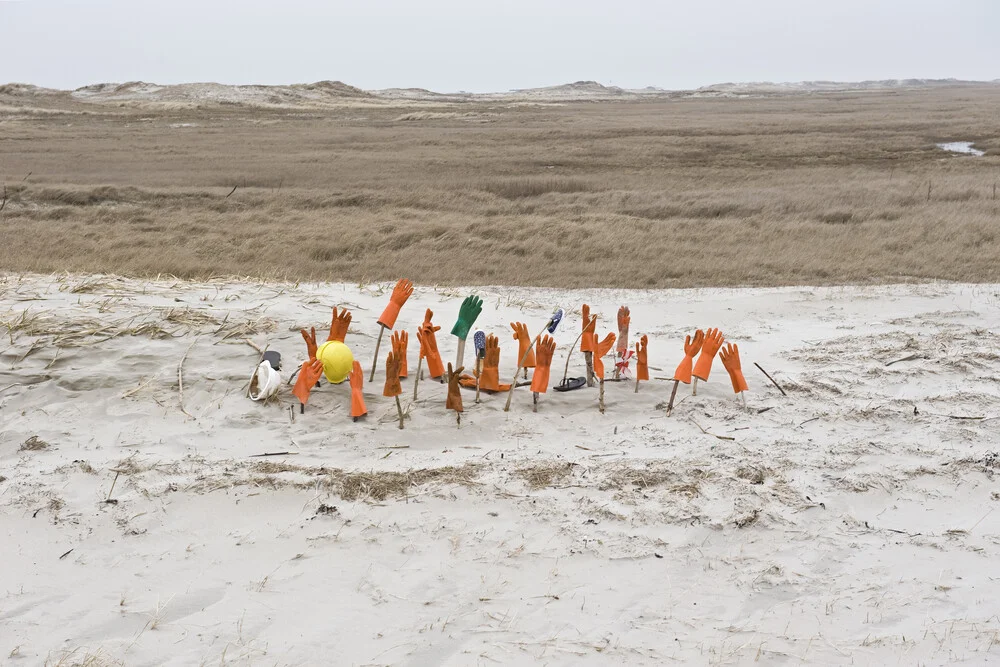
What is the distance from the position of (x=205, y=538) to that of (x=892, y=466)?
3.70m

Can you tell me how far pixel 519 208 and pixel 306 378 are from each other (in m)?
10.7

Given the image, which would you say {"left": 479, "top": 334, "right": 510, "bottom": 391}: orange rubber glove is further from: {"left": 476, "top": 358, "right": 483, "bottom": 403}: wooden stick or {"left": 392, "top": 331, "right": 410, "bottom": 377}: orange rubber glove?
{"left": 392, "top": 331, "right": 410, "bottom": 377}: orange rubber glove

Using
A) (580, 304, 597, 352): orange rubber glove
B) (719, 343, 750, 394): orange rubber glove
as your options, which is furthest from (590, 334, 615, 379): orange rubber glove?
(719, 343, 750, 394): orange rubber glove

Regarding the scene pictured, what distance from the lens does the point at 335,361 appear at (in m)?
4.78

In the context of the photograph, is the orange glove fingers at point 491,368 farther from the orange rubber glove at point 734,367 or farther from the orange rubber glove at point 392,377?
the orange rubber glove at point 734,367

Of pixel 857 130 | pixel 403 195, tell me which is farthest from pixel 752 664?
pixel 857 130

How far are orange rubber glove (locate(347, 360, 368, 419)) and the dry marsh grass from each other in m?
4.18

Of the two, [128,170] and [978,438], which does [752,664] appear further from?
[128,170]

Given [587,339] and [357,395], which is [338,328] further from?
[587,339]

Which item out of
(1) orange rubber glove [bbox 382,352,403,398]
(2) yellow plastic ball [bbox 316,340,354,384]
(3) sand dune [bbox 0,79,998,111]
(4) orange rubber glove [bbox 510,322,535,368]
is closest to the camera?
(1) orange rubber glove [bbox 382,352,403,398]

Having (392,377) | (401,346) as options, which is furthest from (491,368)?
(392,377)

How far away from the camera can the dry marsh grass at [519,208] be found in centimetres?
1039

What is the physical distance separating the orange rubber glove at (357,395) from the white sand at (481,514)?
0.08 metres

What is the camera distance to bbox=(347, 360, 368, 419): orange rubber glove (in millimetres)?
4703
